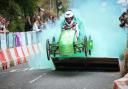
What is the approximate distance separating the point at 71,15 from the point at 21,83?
514 cm

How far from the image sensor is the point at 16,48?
85.2ft

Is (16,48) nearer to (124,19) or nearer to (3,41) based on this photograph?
(3,41)

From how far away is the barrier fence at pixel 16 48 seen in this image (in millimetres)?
23656

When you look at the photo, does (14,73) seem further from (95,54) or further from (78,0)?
(78,0)

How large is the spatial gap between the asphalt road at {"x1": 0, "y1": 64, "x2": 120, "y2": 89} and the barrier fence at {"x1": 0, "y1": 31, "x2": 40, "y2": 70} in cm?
308

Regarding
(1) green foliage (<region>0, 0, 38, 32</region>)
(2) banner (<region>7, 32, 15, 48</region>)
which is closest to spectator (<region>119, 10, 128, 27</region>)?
(2) banner (<region>7, 32, 15, 48</region>)

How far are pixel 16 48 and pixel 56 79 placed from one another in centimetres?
898

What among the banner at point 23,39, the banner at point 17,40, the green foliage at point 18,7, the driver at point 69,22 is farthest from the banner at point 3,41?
the green foliage at point 18,7

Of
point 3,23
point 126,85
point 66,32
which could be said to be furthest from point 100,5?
point 126,85

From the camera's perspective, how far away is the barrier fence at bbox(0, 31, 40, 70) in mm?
23656

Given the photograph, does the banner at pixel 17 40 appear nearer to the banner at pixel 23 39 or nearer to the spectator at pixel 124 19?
the banner at pixel 23 39

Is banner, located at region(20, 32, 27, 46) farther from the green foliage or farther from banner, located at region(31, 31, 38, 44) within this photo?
the green foliage

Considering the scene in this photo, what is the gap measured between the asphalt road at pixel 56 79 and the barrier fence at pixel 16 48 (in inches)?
121

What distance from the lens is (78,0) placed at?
28594 mm
